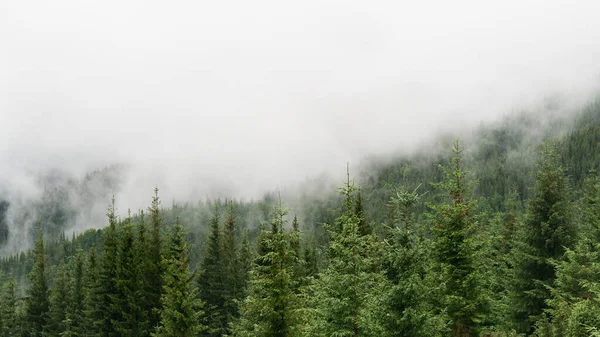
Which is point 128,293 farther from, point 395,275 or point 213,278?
point 395,275

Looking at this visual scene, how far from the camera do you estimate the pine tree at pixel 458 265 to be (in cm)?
1930

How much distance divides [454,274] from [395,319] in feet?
20.1

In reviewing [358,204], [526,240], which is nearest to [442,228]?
[526,240]

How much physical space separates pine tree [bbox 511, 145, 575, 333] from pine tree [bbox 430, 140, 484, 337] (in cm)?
874

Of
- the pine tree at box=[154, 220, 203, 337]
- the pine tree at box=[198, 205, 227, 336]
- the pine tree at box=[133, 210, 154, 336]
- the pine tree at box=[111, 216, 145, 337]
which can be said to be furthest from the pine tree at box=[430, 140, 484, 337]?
the pine tree at box=[198, 205, 227, 336]

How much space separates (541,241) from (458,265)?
34.2ft

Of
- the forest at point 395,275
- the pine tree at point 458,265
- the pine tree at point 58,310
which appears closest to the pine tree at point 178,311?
the forest at point 395,275

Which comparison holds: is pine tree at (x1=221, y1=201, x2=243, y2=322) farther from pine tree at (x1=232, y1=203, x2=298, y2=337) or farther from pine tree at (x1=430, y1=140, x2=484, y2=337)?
pine tree at (x1=430, y1=140, x2=484, y2=337)

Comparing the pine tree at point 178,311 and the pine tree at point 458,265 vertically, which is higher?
the pine tree at point 458,265

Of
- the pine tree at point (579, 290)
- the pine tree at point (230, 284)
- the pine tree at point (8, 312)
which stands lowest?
the pine tree at point (8, 312)

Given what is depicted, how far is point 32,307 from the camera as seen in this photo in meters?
56.1

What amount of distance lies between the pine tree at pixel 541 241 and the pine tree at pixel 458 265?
874cm

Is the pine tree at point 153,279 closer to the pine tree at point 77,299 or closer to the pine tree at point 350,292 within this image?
the pine tree at point 77,299

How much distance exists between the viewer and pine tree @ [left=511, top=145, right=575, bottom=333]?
2620 cm
